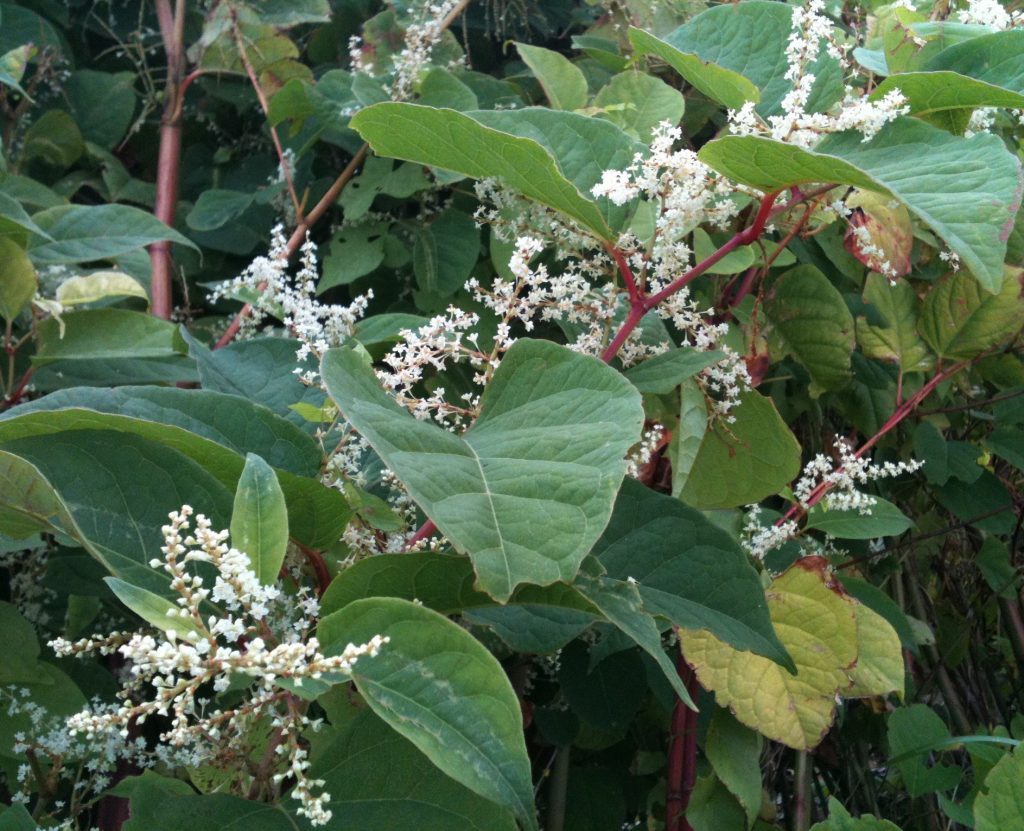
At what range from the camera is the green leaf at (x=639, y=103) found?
3.83ft

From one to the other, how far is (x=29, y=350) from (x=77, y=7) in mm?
945

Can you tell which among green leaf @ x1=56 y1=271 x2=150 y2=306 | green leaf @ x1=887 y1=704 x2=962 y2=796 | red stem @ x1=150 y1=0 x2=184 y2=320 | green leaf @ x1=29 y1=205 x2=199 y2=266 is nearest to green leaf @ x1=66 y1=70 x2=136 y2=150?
red stem @ x1=150 y1=0 x2=184 y2=320

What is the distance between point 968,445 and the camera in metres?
1.48

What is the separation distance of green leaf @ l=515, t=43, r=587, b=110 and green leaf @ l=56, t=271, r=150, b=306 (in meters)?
0.60

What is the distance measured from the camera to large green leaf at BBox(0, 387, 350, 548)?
688mm

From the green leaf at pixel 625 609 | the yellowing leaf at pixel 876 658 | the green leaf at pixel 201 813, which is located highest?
the green leaf at pixel 625 609

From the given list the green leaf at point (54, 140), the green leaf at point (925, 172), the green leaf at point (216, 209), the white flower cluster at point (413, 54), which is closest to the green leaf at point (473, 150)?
the green leaf at point (925, 172)

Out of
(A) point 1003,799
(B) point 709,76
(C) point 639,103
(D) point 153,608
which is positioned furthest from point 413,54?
(A) point 1003,799

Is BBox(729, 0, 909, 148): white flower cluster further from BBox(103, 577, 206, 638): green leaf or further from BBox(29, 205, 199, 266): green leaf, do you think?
BBox(29, 205, 199, 266): green leaf

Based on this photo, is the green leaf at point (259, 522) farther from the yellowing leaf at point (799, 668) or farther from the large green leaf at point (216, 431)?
the yellowing leaf at point (799, 668)

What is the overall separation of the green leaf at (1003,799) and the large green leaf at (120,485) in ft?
2.34

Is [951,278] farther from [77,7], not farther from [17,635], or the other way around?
[77,7]

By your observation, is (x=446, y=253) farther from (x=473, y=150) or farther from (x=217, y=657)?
(x=217, y=657)

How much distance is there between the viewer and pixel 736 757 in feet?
3.30
